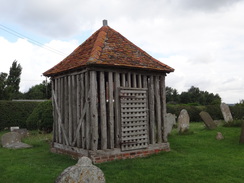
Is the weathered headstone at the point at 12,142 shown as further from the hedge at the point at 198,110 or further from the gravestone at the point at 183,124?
the hedge at the point at 198,110

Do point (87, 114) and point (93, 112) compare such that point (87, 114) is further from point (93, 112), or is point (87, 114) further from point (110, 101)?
point (110, 101)

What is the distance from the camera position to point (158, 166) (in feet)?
22.4

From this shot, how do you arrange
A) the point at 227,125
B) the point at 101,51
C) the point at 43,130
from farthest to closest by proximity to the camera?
the point at 43,130 < the point at 227,125 < the point at 101,51

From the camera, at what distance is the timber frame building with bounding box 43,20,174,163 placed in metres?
7.60

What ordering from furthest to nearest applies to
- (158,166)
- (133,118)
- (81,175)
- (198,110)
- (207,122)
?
(198,110) → (207,122) → (133,118) → (158,166) → (81,175)

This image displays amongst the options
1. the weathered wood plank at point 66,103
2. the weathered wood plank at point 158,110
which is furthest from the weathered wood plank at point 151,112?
the weathered wood plank at point 66,103

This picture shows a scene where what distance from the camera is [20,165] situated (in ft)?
24.2

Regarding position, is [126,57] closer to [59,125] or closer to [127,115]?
[127,115]

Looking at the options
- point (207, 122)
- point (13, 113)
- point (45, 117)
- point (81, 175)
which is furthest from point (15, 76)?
point (81, 175)

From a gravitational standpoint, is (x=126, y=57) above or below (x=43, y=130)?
above

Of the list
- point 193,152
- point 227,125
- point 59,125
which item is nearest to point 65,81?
point 59,125

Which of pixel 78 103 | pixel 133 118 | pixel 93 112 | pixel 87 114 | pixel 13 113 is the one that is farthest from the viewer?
pixel 13 113

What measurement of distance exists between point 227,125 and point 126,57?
833cm

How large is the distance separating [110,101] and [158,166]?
7.70 ft
